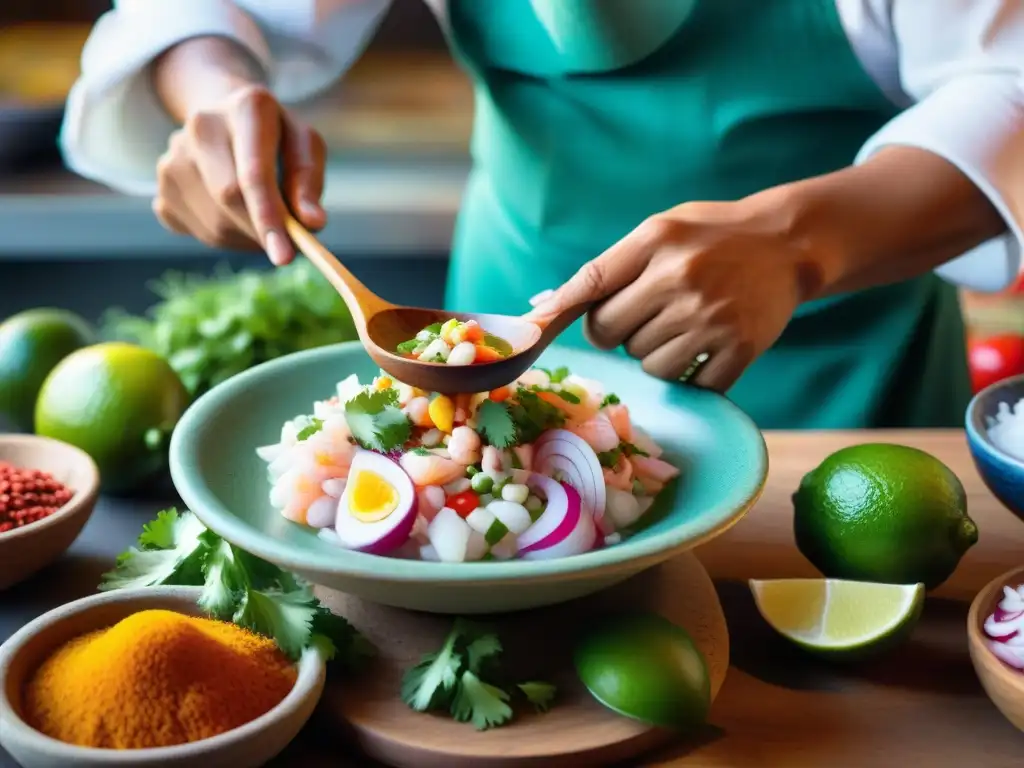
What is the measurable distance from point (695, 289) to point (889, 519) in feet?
0.91

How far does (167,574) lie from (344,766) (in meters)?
0.25

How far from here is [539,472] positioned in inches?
38.6

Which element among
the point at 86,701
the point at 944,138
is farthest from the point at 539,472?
the point at 944,138

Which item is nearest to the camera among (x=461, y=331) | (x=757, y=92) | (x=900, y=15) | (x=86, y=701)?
(x=86, y=701)

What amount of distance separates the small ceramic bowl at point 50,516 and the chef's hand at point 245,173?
30 centimetres

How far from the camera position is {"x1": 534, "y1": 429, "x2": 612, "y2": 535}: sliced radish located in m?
0.96

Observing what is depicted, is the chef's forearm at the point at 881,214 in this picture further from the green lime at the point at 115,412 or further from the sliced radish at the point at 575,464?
the green lime at the point at 115,412

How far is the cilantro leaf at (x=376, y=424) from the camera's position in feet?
3.14

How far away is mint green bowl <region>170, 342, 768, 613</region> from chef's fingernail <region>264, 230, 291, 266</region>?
0.11m

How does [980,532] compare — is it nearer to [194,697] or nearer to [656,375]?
[656,375]

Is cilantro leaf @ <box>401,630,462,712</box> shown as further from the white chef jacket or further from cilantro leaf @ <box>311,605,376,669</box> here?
the white chef jacket

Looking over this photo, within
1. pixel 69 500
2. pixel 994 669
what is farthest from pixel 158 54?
pixel 994 669

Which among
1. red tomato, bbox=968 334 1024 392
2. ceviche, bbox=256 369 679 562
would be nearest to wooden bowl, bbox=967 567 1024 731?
ceviche, bbox=256 369 679 562

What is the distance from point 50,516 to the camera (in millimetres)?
1026
